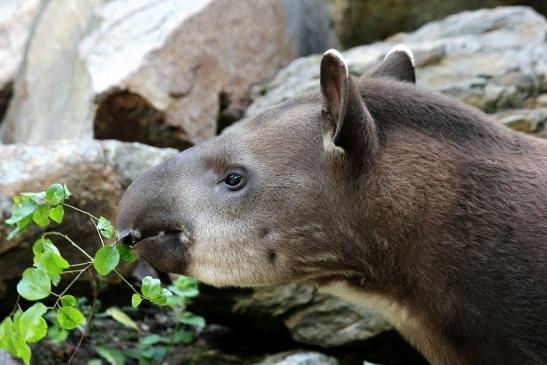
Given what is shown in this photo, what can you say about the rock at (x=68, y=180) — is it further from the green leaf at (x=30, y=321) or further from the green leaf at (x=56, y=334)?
the green leaf at (x=30, y=321)

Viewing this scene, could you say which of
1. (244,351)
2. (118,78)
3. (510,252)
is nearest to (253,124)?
(510,252)

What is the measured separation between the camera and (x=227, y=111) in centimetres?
946

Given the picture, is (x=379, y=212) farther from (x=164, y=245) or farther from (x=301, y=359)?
(x=301, y=359)

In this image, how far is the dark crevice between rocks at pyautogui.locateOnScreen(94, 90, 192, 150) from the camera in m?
8.29

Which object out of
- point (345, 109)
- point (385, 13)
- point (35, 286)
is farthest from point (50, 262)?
point (385, 13)

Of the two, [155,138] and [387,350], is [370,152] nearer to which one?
[387,350]

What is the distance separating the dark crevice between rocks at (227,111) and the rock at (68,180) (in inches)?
115

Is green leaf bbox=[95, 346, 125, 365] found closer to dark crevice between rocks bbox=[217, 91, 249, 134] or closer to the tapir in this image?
the tapir

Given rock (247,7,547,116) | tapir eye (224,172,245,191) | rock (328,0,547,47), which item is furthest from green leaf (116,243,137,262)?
rock (328,0,547,47)

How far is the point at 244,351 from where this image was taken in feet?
23.2

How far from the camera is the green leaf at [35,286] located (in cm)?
427

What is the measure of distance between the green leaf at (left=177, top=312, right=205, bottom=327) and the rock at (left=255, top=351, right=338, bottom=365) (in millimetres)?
505

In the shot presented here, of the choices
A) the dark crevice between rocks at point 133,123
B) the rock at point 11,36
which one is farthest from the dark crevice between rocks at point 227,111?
the rock at point 11,36

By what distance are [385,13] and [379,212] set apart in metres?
6.53
